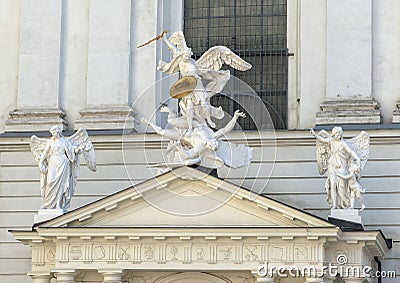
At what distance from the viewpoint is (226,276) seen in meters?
25.6

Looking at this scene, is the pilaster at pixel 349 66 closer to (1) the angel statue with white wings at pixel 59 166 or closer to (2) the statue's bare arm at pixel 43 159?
(1) the angel statue with white wings at pixel 59 166

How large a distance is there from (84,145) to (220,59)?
4.00m

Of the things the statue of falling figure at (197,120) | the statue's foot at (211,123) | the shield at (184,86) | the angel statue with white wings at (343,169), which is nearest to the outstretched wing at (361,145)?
the angel statue with white wings at (343,169)

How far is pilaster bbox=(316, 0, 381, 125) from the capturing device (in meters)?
28.8

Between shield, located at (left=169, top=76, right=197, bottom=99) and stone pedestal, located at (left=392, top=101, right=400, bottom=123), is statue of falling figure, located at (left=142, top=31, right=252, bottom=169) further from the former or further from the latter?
stone pedestal, located at (left=392, top=101, right=400, bottom=123)

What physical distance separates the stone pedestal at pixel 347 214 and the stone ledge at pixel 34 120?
8296 mm

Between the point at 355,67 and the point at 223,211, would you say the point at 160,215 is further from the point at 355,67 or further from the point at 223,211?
the point at 355,67

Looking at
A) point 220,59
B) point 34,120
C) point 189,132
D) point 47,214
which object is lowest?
point 47,214

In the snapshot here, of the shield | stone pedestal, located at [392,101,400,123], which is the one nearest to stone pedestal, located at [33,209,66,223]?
the shield

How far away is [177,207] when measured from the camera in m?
25.5

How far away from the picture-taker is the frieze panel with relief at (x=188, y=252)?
80.9ft

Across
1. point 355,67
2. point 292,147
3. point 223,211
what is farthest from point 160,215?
point 355,67

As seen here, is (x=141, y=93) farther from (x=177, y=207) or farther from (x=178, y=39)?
(x=177, y=207)

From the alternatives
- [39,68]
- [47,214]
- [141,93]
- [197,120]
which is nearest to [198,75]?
[197,120]
